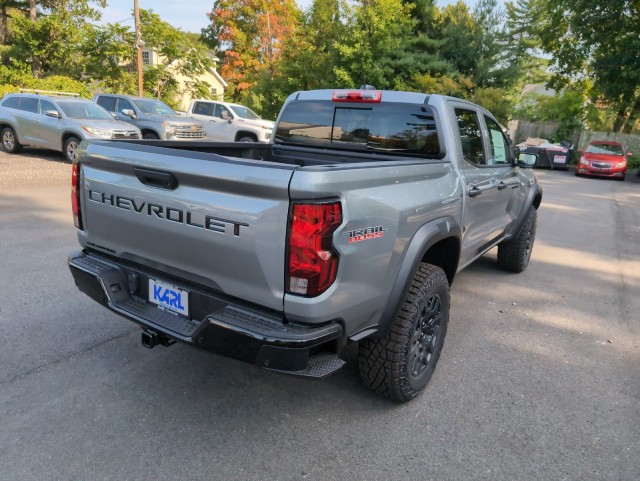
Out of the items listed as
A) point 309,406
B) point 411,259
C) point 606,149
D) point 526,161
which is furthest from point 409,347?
point 606,149

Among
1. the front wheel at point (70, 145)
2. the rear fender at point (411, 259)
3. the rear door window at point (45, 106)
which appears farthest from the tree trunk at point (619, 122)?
the rear fender at point (411, 259)

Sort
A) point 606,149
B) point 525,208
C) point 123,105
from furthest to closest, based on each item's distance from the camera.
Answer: point 606,149 → point 123,105 → point 525,208

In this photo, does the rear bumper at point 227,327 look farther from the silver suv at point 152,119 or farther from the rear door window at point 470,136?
the silver suv at point 152,119

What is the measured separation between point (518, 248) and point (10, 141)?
1412 centimetres

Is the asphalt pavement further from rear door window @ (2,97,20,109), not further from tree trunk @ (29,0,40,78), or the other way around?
tree trunk @ (29,0,40,78)

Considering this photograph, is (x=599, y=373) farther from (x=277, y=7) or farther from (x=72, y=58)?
(x=277, y=7)

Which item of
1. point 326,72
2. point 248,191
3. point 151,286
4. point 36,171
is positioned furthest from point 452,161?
point 326,72

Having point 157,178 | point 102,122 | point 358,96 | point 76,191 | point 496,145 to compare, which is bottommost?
point 102,122

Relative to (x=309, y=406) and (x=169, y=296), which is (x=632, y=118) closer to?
(x=309, y=406)

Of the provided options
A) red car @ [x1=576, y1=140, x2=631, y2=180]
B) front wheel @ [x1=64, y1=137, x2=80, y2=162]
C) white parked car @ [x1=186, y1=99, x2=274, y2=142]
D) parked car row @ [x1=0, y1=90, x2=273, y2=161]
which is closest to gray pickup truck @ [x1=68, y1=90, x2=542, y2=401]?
parked car row @ [x1=0, y1=90, x2=273, y2=161]

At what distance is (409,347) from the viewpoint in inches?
115

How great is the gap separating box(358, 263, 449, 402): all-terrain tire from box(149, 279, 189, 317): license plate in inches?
41.5

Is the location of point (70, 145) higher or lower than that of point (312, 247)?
lower

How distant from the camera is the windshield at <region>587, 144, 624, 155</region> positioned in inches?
779
